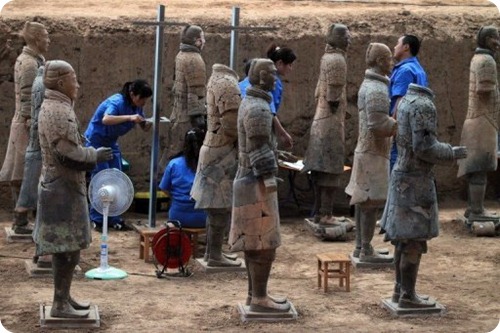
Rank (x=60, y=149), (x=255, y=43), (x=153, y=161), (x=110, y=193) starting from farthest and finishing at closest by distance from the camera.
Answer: (x=255, y=43) → (x=153, y=161) → (x=110, y=193) → (x=60, y=149)

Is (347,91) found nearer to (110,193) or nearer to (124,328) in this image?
(110,193)

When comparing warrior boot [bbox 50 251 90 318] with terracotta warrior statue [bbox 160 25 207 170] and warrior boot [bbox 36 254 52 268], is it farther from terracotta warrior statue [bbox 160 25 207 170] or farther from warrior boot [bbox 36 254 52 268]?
terracotta warrior statue [bbox 160 25 207 170]

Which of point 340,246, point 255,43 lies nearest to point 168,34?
point 255,43

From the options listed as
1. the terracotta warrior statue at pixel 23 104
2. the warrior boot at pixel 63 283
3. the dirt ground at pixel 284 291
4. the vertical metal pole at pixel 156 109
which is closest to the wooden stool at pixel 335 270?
the dirt ground at pixel 284 291

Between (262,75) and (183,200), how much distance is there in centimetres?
272

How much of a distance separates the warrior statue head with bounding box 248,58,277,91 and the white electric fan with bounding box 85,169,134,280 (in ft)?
6.39

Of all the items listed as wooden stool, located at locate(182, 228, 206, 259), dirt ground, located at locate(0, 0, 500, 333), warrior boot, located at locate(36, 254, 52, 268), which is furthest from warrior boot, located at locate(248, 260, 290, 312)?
warrior boot, located at locate(36, 254, 52, 268)

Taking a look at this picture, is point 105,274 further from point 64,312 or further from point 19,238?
point 19,238

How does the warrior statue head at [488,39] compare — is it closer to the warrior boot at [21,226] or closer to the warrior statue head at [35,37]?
the warrior statue head at [35,37]

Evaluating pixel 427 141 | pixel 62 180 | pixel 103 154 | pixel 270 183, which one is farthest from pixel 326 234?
pixel 62 180

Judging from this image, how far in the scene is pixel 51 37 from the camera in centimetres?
1587

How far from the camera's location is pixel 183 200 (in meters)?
13.6

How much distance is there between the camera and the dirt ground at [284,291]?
37.0 feet

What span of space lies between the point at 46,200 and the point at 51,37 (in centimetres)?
533
